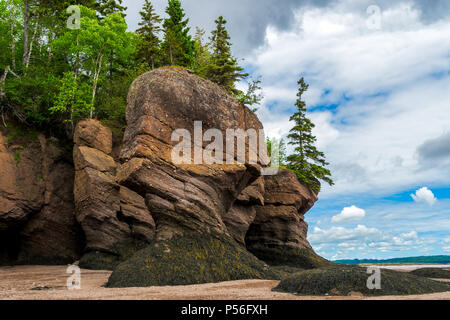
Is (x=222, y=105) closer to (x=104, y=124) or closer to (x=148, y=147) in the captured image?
(x=148, y=147)

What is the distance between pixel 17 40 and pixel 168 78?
21.4m

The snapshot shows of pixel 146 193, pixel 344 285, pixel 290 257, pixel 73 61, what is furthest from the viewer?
pixel 73 61

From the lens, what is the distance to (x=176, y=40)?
1233 inches

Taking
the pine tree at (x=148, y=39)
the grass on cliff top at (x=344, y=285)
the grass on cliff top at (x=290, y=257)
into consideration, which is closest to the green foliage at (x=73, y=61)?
the pine tree at (x=148, y=39)

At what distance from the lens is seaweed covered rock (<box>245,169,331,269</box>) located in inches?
920

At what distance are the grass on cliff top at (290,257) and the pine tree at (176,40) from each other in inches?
734

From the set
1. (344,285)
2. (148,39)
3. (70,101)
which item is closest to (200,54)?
(148,39)

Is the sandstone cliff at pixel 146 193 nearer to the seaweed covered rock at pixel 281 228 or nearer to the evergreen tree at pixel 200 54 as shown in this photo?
the seaweed covered rock at pixel 281 228

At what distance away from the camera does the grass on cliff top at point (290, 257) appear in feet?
74.5

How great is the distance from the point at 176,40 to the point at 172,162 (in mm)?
21404

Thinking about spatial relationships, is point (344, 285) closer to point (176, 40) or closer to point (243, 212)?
point (243, 212)

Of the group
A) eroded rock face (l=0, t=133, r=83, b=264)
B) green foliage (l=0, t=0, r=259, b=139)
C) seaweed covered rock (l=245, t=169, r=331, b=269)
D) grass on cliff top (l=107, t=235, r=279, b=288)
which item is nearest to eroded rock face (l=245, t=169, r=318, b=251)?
seaweed covered rock (l=245, t=169, r=331, b=269)
